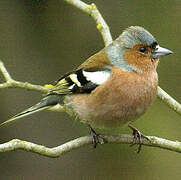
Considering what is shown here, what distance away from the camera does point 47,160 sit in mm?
7082

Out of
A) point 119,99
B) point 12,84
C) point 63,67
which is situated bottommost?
point 63,67

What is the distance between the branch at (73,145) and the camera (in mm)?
3758

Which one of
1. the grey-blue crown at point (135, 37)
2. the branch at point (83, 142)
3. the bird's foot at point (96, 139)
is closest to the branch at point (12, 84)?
the branch at point (83, 142)

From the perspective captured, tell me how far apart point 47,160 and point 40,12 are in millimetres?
2248

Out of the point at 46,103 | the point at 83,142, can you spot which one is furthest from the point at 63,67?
the point at 83,142

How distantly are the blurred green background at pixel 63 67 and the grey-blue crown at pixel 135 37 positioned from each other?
2380mm

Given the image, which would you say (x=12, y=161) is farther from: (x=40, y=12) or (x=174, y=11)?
(x=174, y=11)

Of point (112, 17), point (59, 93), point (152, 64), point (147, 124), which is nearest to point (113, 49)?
point (152, 64)

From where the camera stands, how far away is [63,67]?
24.1ft

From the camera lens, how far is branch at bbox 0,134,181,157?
12.3 feet

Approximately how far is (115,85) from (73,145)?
2.44 ft

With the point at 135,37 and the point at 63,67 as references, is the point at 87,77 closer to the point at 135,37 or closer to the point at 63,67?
the point at 135,37

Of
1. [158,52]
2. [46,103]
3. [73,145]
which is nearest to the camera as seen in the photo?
[73,145]

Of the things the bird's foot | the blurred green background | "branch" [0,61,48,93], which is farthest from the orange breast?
the blurred green background
